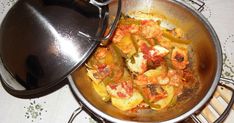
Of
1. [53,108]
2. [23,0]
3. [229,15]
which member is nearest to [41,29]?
[23,0]

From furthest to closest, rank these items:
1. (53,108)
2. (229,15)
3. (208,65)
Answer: (229,15), (53,108), (208,65)

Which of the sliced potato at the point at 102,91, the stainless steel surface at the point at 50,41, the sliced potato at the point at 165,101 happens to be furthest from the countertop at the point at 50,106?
the stainless steel surface at the point at 50,41

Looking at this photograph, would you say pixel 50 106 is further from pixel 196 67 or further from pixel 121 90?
pixel 196 67

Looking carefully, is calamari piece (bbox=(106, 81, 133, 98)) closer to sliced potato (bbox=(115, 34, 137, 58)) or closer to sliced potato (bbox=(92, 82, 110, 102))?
sliced potato (bbox=(92, 82, 110, 102))

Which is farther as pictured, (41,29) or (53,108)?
(53,108)

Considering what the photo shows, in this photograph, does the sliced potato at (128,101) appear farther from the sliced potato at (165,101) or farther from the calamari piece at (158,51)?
the calamari piece at (158,51)

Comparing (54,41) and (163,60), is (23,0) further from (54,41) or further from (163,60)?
(163,60)

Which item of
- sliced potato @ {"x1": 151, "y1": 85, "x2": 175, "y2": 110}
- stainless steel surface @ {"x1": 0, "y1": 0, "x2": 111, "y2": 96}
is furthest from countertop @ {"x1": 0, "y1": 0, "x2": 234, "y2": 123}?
stainless steel surface @ {"x1": 0, "y1": 0, "x2": 111, "y2": 96}
